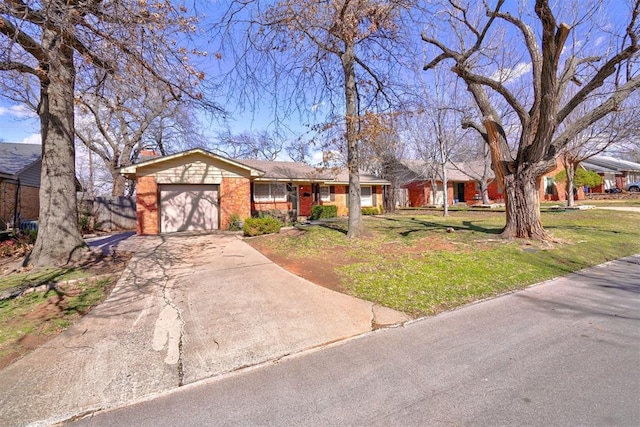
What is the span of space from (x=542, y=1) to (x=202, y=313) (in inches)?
358

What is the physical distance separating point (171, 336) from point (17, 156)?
22.4m

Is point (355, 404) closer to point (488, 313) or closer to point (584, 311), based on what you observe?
point (488, 313)

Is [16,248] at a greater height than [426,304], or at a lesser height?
greater

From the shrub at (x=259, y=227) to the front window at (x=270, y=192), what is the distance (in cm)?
610

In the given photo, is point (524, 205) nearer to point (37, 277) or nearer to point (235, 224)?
point (235, 224)

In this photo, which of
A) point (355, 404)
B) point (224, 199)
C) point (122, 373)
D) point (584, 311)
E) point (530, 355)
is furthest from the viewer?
point (224, 199)

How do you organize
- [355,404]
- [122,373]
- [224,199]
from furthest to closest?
[224,199], [122,373], [355,404]

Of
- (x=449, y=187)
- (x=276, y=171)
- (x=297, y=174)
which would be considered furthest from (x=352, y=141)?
(x=449, y=187)

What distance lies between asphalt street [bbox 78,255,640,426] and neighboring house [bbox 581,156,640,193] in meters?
42.6

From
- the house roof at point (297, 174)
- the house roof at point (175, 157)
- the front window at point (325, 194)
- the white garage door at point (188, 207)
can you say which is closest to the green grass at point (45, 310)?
the white garage door at point (188, 207)

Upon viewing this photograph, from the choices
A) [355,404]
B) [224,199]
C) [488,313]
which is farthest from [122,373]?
[224,199]

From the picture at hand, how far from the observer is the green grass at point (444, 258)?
16.9 feet

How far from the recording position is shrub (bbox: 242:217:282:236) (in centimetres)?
1147

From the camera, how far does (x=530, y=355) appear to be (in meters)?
3.14
